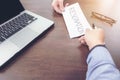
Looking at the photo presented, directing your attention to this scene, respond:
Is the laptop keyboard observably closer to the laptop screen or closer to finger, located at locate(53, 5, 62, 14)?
the laptop screen

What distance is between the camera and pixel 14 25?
928 mm

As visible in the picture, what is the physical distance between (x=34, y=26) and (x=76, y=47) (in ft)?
0.75

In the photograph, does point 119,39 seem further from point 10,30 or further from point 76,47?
point 10,30

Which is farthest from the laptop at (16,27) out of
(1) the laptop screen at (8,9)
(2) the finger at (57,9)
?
(2) the finger at (57,9)

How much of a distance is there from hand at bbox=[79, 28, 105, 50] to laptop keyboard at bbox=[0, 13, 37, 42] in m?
0.27

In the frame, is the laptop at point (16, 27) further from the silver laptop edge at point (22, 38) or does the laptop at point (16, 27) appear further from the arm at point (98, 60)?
the arm at point (98, 60)

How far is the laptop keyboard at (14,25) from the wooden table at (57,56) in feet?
0.34

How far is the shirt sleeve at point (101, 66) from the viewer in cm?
74

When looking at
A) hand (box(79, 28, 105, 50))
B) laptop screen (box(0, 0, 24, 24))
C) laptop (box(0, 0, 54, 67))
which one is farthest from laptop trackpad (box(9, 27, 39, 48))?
hand (box(79, 28, 105, 50))

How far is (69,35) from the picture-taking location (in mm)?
945

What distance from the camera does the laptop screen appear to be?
0.93 m

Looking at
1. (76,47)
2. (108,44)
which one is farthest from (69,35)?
(108,44)

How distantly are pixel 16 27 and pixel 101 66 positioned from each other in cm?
43

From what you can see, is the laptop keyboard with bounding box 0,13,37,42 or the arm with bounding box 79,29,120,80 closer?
the arm with bounding box 79,29,120,80
